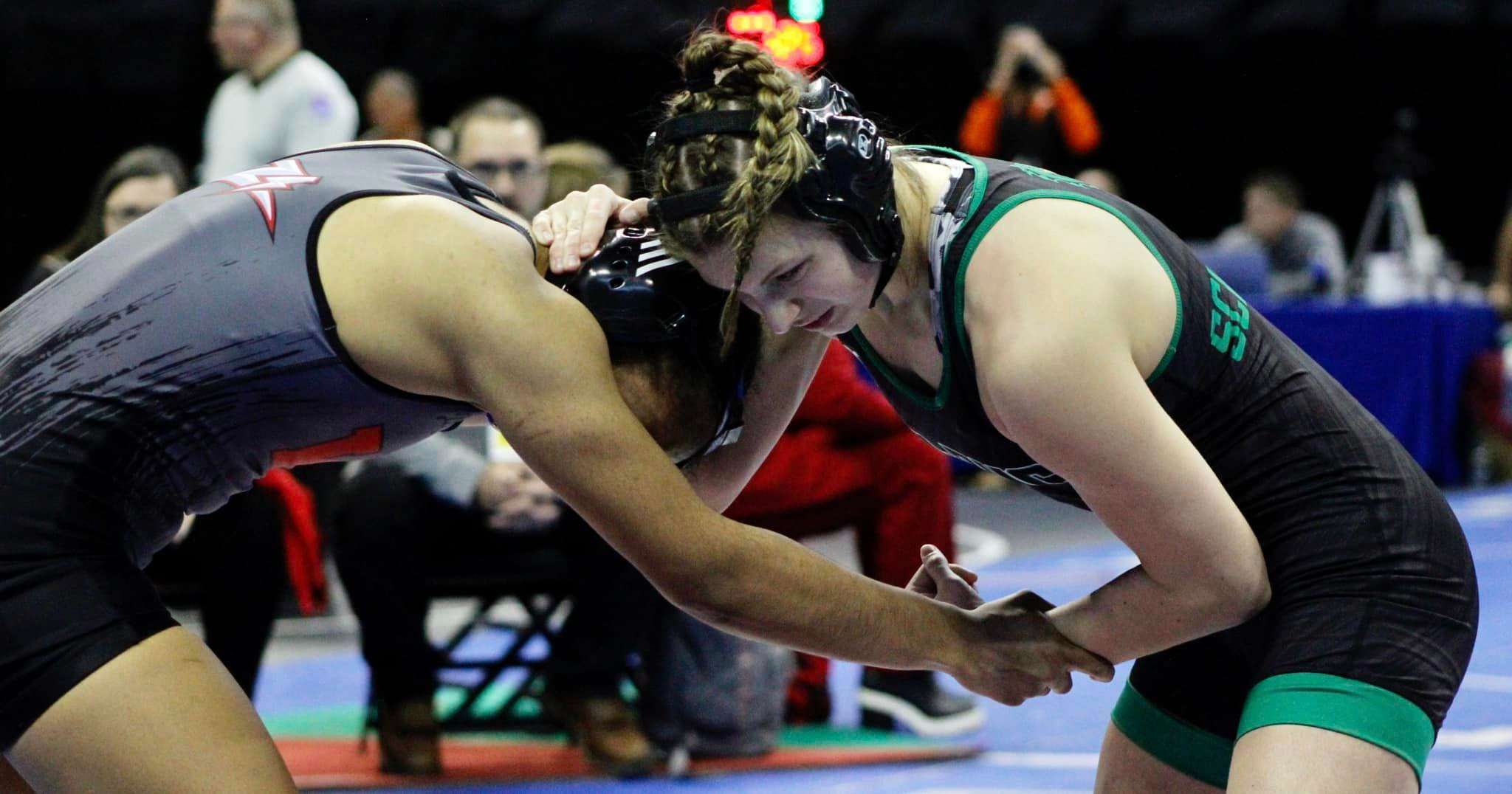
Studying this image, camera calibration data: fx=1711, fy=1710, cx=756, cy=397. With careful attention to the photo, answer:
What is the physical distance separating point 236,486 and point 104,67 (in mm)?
10527

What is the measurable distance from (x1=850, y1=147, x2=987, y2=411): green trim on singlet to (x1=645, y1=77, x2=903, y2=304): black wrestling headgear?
10 cm

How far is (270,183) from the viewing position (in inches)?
78.0

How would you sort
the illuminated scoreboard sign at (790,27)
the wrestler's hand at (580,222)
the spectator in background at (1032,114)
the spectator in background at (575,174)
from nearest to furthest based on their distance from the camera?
the wrestler's hand at (580,222) < the spectator in background at (575,174) < the spectator in background at (1032,114) < the illuminated scoreboard sign at (790,27)

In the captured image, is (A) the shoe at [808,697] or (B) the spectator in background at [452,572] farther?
(A) the shoe at [808,697]

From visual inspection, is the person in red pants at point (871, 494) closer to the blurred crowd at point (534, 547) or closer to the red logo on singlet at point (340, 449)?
the blurred crowd at point (534, 547)

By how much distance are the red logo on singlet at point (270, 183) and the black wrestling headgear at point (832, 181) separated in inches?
16.5

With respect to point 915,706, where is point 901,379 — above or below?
above

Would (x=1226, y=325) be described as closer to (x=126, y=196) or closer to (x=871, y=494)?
(x=871, y=494)

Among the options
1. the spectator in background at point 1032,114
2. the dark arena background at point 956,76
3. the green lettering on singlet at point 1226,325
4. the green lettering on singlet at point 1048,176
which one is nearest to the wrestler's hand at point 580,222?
the green lettering on singlet at point 1048,176

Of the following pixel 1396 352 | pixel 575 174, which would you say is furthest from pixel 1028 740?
pixel 1396 352

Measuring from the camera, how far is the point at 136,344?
1891 mm

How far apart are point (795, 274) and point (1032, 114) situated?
7743 mm

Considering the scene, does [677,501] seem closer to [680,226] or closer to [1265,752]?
[680,226]

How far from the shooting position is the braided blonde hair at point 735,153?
6.37 feet
